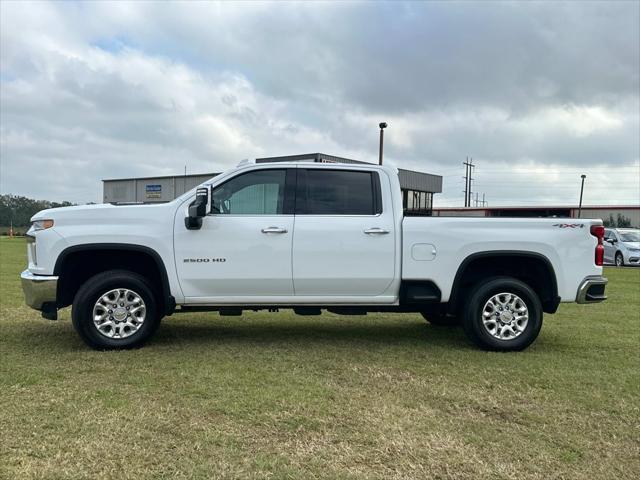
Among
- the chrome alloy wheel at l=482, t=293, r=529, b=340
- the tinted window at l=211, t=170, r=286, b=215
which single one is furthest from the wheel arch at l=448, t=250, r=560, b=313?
the tinted window at l=211, t=170, r=286, b=215

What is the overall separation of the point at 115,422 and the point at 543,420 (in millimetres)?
2950

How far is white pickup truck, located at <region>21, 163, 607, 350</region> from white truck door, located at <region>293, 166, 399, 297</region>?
0.04 ft

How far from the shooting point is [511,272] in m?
6.43

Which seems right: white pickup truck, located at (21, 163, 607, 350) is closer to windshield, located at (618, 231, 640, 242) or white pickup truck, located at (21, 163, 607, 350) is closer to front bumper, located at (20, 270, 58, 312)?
front bumper, located at (20, 270, 58, 312)

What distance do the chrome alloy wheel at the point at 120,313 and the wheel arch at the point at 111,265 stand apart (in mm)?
285

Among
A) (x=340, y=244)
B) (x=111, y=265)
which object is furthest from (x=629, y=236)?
(x=111, y=265)

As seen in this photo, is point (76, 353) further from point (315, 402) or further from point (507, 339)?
point (507, 339)

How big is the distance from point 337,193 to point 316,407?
8.49 ft

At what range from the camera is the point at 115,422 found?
3.82m

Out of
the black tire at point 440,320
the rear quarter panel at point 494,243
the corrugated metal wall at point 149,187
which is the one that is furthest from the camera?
the corrugated metal wall at point 149,187

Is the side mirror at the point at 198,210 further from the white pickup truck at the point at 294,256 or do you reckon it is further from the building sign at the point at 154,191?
the building sign at the point at 154,191

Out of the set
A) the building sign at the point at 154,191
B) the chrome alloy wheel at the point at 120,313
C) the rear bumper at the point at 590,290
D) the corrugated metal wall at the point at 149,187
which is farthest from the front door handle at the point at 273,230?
the building sign at the point at 154,191

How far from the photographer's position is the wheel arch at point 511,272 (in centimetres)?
604

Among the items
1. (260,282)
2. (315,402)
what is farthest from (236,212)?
(315,402)
